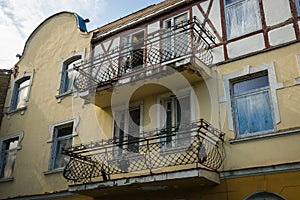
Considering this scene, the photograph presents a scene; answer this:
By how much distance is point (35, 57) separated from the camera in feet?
47.8

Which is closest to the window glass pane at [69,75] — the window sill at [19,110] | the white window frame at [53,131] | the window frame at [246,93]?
the white window frame at [53,131]

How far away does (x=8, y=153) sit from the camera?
13.2 m

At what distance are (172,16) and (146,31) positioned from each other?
101 centimetres

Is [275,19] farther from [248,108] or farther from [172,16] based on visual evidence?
[172,16]

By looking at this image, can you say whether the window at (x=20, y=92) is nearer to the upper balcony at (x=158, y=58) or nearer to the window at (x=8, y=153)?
the window at (x=8, y=153)

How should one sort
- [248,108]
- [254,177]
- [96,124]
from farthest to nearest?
1. [96,124]
2. [248,108]
3. [254,177]

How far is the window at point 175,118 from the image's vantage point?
29.5 ft

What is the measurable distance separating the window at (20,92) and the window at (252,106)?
8554 mm

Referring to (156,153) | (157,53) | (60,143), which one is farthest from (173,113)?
(60,143)

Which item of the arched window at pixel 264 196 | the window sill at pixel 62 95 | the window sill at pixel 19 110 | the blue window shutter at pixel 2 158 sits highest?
the window sill at pixel 62 95

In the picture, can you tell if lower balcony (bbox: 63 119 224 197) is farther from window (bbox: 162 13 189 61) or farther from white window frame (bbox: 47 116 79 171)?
window (bbox: 162 13 189 61)

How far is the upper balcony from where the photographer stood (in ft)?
29.6

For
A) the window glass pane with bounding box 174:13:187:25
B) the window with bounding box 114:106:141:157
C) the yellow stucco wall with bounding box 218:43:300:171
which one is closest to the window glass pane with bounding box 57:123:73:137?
the window with bounding box 114:106:141:157

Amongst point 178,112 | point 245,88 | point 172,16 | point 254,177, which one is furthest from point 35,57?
point 254,177
